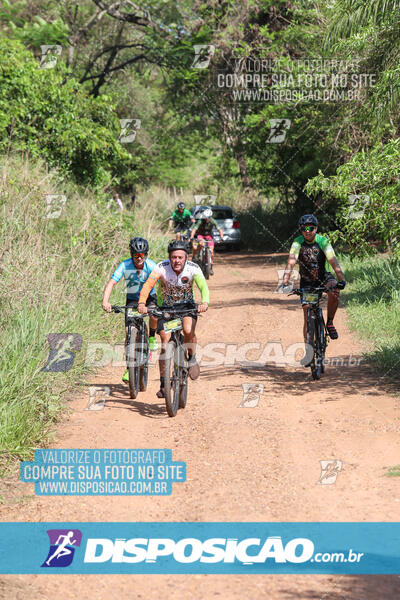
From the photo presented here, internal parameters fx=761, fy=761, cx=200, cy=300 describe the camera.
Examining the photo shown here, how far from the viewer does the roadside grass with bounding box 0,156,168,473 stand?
805cm

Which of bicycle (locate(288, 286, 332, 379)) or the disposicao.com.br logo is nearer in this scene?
the disposicao.com.br logo

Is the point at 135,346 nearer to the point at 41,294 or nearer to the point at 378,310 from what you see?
the point at 41,294

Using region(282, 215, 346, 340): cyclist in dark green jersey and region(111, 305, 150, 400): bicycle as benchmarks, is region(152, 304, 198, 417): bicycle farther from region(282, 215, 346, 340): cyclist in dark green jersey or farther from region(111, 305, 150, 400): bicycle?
region(282, 215, 346, 340): cyclist in dark green jersey

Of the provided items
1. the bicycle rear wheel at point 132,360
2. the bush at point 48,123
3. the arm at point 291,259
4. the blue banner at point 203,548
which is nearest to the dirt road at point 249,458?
the blue banner at point 203,548

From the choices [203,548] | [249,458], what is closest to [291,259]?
[249,458]

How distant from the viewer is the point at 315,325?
10.8 meters

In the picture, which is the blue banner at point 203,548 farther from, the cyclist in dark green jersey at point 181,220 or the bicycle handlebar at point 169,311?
the cyclist in dark green jersey at point 181,220

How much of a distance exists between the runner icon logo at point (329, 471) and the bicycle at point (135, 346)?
127 inches

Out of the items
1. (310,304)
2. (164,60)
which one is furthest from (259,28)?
(310,304)

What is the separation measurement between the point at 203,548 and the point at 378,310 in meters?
10.2

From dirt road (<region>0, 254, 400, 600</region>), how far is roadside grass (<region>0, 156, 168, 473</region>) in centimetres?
48

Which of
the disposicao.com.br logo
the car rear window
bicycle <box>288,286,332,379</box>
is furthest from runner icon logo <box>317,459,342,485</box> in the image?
the car rear window

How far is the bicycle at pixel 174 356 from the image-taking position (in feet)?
28.7

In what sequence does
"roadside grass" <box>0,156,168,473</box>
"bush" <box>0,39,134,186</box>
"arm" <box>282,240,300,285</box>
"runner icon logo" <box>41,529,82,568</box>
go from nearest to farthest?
"runner icon logo" <box>41,529,82,568</box> → "roadside grass" <box>0,156,168,473</box> → "arm" <box>282,240,300,285</box> → "bush" <box>0,39,134,186</box>
